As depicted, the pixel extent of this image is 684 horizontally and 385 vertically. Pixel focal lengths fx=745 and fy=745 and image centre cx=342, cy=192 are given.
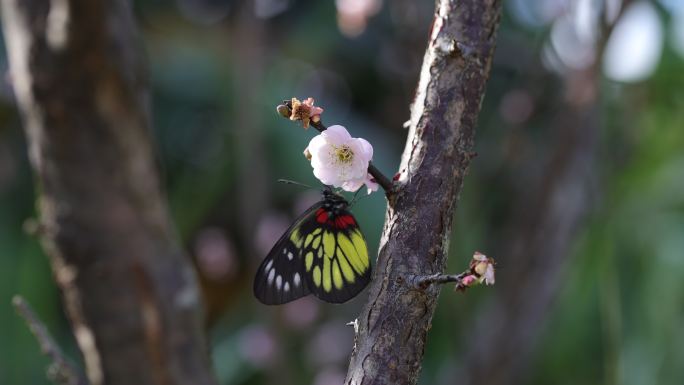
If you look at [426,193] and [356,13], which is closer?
[426,193]

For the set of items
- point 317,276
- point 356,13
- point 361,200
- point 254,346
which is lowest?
point 254,346

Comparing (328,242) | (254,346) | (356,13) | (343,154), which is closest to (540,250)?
(356,13)

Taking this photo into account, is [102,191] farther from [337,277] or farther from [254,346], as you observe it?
[254,346]

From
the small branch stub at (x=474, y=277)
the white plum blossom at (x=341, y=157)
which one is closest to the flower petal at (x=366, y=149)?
the white plum blossom at (x=341, y=157)

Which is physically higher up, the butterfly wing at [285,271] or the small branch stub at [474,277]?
the small branch stub at [474,277]

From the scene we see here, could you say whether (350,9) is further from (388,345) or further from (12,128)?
(12,128)

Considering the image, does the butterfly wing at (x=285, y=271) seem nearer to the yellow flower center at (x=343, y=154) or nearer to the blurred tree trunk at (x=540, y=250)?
the yellow flower center at (x=343, y=154)
